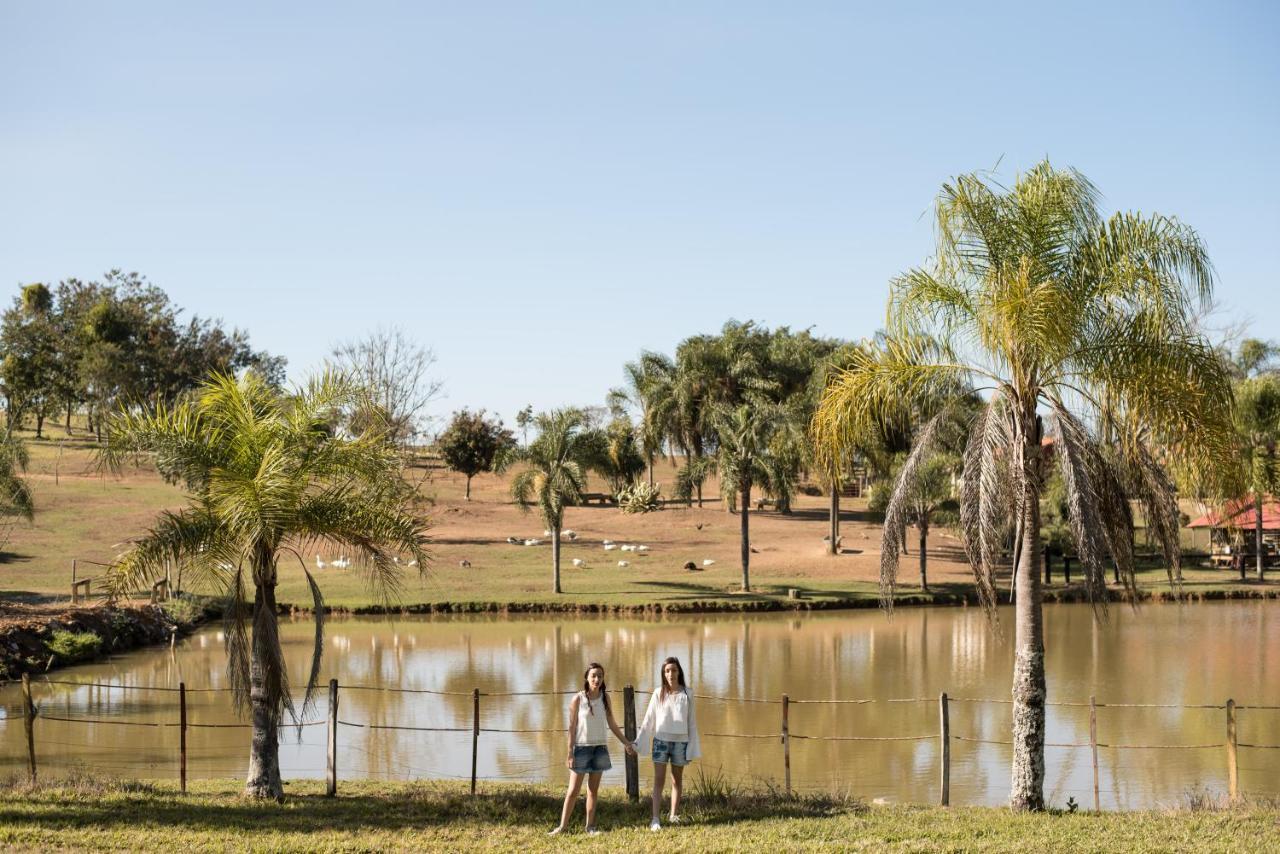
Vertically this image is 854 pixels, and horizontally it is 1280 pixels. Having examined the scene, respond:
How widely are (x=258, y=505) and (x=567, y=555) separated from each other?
1441 inches

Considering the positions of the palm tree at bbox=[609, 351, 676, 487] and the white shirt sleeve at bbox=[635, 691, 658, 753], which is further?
the palm tree at bbox=[609, 351, 676, 487]

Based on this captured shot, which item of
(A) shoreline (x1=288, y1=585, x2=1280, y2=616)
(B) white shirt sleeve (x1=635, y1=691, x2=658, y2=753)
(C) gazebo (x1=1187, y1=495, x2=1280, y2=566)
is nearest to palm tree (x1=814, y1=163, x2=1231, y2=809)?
(B) white shirt sleeve (x1=635, y1=691, x2=658, y2=753)

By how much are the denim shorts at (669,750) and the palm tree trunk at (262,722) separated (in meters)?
4.34

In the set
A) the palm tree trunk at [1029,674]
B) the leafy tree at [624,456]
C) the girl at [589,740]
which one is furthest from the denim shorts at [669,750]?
the leafy tree at [624,456]

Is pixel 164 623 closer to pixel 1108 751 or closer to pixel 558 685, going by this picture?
pixel 558 685

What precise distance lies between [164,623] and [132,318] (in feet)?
198

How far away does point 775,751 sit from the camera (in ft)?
60.9

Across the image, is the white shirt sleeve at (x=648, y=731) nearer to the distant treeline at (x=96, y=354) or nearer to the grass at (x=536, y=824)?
the grass at (x=536, y=824)

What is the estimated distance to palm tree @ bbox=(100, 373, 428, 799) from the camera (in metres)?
13.4

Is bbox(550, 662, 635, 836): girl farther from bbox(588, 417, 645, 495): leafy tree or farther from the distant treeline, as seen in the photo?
the distant treeline

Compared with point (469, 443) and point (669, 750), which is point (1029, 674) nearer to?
point (669, 750)

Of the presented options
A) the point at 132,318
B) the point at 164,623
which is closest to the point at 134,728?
the point at 164,623

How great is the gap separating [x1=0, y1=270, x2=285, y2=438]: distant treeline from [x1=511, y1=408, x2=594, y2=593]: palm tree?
4771cm

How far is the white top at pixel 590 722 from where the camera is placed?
12.0 metres
